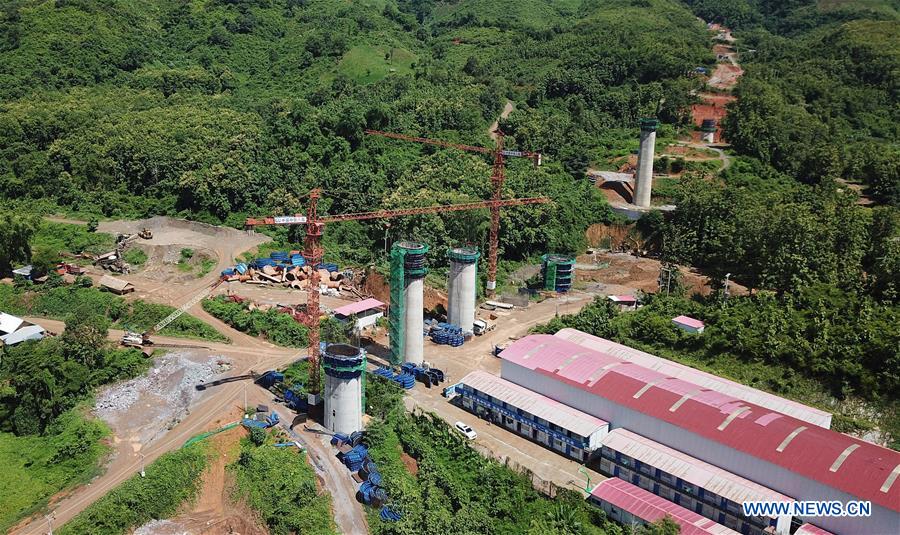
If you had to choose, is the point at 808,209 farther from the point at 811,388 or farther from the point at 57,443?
the point at 57,443

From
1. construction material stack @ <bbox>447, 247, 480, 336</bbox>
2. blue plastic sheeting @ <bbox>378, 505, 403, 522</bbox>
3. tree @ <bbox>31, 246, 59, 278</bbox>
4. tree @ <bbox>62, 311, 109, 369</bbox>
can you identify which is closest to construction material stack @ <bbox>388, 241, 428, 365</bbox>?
construction material stack @ <bbox>447, 247, 480, 336</bbox>

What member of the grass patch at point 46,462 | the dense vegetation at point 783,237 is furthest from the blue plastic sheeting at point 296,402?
the dense vegetation at point 783,237

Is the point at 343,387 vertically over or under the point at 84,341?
over

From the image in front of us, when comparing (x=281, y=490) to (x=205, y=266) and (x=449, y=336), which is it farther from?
(x=205, y=266)

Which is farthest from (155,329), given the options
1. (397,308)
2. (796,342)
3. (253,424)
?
(796,342)

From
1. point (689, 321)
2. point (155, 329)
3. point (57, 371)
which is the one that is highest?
point (689, 321)

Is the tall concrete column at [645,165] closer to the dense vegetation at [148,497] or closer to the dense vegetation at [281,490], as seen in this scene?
the dense vegetation at [281,490]

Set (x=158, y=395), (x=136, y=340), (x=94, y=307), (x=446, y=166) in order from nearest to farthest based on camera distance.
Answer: (x=158, y=395) → (x=136, y=340) → (x=94, y=307) → (x=446, y=166)
